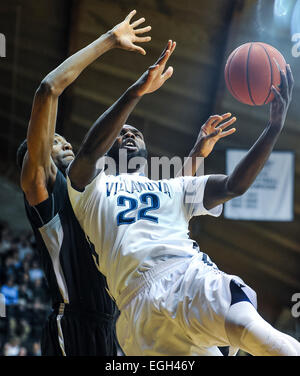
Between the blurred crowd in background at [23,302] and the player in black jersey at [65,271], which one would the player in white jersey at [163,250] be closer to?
the player in black jersey at [65,271]

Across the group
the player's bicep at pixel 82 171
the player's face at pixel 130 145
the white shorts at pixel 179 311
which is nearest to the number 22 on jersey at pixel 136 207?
the player's bicep at pixel 82 171

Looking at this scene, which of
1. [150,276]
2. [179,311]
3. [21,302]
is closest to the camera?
[179,311]

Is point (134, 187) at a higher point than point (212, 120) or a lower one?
lower

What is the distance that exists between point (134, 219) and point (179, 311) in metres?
0.59

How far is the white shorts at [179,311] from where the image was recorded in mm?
2857

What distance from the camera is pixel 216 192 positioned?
132 inches

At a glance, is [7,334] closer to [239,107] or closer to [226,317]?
[239,107]

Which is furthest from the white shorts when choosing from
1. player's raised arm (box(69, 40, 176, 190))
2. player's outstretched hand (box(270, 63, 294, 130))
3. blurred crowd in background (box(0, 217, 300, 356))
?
blurred crowd in background (box(0, 217, 300, 356))

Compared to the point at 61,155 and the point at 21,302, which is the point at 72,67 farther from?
the point at 21,302

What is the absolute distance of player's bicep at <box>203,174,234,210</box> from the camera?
10.8 ft

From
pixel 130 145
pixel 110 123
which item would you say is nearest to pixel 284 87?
pixel 110 123

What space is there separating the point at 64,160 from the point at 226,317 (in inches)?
69.0

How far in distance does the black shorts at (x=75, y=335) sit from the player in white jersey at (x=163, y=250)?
1.74ft

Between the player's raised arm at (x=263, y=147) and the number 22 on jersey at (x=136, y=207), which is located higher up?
the player's raised arm at (x=263, y=147)
